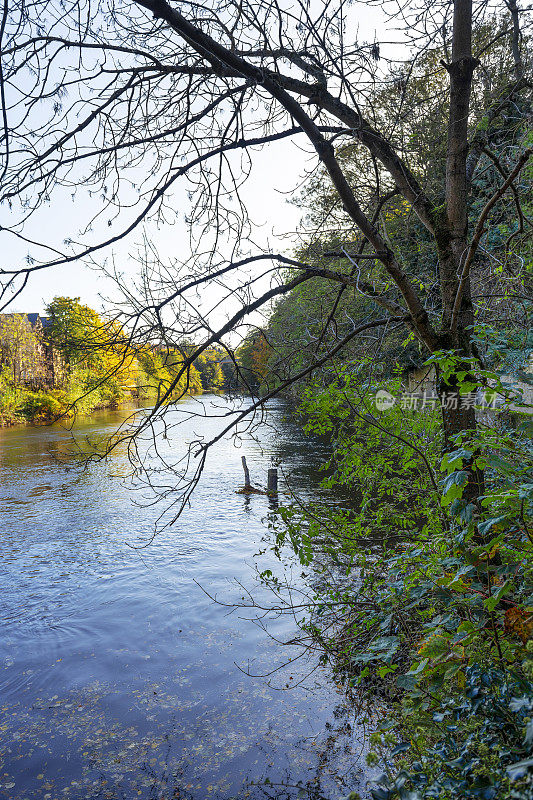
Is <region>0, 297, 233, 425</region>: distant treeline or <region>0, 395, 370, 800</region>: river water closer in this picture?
<region>0, 297, 233, 425</region>: distant treeline

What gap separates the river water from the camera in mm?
4500

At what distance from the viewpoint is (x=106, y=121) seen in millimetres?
3053

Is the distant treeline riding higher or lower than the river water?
higher

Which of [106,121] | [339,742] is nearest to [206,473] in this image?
[339,742]

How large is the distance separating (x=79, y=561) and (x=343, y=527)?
27.1 feet

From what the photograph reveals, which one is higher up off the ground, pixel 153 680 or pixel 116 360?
pixel 116 360

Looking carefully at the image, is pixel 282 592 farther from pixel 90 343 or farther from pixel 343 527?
pixel 90 343

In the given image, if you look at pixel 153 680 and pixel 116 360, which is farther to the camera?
pixel 153 680

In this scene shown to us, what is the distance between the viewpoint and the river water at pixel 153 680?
4.50 meters

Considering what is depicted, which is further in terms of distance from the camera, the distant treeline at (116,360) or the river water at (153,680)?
the river water at (153,680)

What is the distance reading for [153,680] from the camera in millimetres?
6211

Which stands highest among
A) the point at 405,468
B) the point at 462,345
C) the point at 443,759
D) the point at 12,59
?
the point at 12,59

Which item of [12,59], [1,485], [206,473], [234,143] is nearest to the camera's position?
[12,59]

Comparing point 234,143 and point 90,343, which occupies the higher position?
point 234,143
